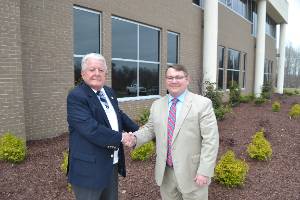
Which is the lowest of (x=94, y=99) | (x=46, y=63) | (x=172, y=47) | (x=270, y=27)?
(x=94, y=99)

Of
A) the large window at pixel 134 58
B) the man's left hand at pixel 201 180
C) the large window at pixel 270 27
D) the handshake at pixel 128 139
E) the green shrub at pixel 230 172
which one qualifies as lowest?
the green shrub at pixel 230 172

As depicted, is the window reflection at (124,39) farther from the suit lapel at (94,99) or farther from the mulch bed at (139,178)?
the suit lapel at (94,99)

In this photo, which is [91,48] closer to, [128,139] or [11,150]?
[11,150]

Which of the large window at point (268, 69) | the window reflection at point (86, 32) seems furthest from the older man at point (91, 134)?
the large window at point (268, 69)

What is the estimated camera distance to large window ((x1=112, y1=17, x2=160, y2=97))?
379 inches

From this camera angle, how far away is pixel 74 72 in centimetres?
805

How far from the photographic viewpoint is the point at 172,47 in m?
12.9

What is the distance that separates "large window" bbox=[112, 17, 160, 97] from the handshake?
260 inches

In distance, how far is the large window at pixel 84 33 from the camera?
815cm

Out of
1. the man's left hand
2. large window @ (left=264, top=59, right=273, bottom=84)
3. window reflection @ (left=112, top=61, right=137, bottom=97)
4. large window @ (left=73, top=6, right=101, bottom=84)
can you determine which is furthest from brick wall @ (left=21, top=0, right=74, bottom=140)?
large window @ (left=264, top=59, right=273, bottom=84)

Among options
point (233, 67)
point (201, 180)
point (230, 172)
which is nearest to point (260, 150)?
point (230, 172)

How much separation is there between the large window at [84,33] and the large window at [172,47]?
14.6ft

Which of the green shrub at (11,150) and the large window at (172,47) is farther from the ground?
the large window at (172,47)

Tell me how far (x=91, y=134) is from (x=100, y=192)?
612 mm
